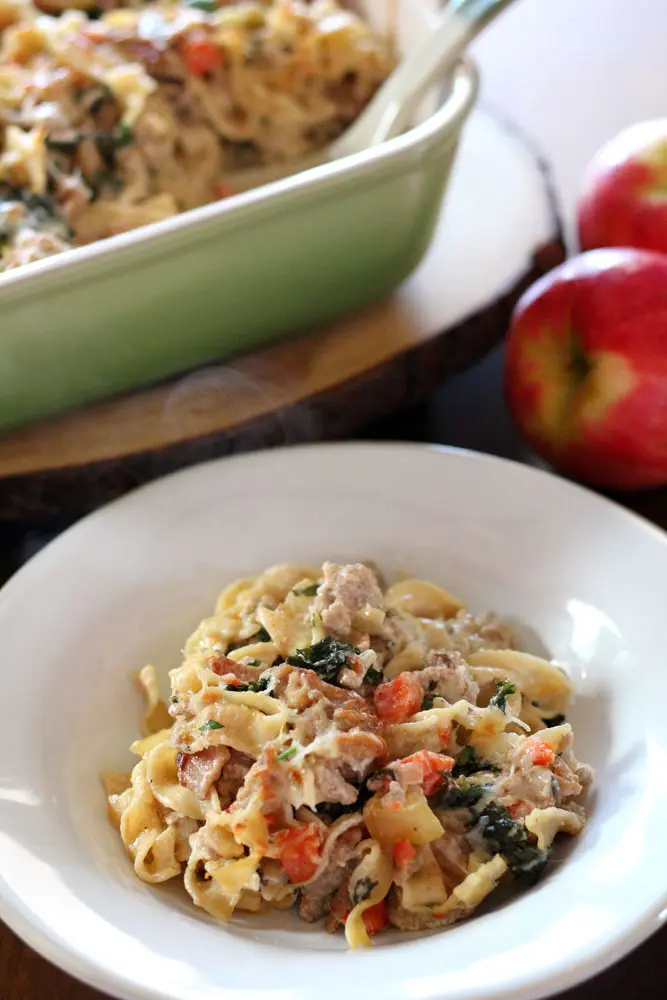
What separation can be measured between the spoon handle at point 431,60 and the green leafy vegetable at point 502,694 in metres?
0.97

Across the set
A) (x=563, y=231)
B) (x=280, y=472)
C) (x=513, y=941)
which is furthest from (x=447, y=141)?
(x=513, y=941)

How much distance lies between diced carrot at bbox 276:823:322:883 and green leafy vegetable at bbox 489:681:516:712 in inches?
10.1

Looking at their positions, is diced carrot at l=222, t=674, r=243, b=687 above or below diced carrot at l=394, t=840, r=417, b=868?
above

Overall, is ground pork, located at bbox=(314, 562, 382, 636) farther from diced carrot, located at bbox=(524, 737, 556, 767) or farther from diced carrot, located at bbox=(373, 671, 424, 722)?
diced carrot, located at bbox=(524, 737, 556, 767)

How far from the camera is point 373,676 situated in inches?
46.0

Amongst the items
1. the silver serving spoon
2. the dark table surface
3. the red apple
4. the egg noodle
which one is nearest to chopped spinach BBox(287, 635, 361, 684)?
the dark table surface

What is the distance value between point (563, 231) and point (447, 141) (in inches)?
16.2

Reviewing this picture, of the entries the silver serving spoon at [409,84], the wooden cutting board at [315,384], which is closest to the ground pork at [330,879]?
the wooden cutting board at [315,384]

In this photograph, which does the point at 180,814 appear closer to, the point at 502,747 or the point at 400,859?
the point at 400,859

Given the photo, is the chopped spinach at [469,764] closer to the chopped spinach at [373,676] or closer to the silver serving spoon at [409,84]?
the chopped spinach at [373,676]

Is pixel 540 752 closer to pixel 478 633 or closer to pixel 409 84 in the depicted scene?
pixel 478 633

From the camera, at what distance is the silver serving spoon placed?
5.48 ft

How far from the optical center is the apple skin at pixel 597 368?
154 cm

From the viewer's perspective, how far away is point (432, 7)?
1.91 meters
